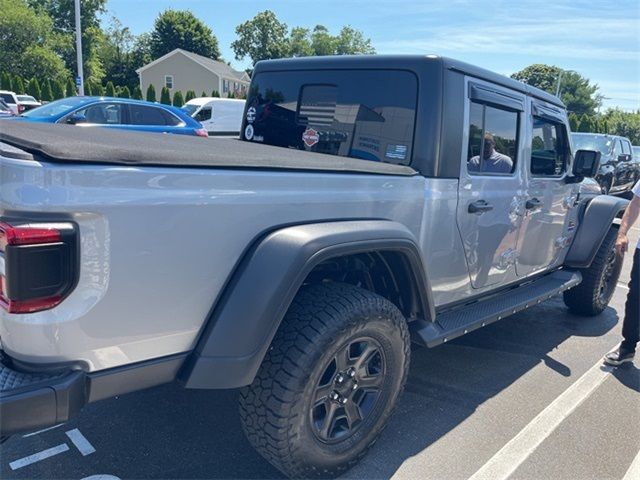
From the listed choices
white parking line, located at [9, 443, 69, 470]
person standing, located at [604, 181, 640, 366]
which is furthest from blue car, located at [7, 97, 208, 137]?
person standing, located at [604, 181, 640, 366]

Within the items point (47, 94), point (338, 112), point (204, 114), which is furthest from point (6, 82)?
point (338, 112)

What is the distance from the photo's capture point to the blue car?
396 inches

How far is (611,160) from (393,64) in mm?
11768

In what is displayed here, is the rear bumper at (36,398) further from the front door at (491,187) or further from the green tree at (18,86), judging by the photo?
the green tree at (18,86)

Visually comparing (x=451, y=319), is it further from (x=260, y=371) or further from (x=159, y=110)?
(x=159, y=110)

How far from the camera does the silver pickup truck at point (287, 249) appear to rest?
1666 mm

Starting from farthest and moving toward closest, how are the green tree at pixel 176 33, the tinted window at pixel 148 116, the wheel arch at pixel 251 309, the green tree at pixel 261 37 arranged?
the green tree at pixel 261 37 < the green tree at pixel 176 33 < the tinted window at pixel 148 116 < the wheel arch at pixel 251 309

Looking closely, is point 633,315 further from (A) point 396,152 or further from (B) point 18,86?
(B) point 18,86

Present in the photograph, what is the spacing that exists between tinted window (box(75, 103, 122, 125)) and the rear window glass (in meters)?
7.62

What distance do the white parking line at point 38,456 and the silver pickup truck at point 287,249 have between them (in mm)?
985

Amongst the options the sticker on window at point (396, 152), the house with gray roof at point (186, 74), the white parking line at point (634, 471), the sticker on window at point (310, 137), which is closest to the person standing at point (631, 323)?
the white parking line at point (634, 471)

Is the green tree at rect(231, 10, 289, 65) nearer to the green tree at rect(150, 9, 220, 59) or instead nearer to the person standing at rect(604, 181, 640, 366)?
the green tree at rect(150, 9, 220, 59)

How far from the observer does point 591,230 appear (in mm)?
4621

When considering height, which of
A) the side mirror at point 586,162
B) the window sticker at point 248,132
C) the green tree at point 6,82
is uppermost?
the green tree at point 6,82
